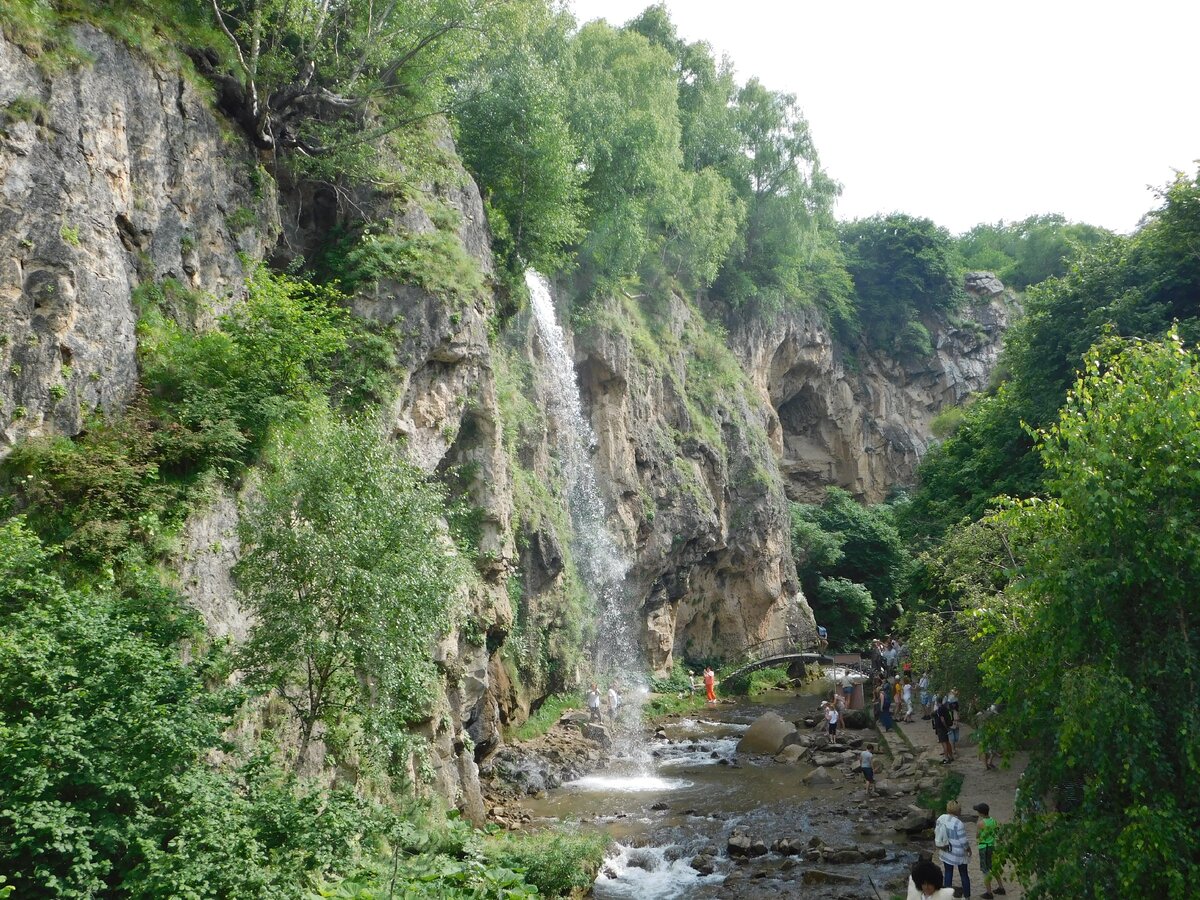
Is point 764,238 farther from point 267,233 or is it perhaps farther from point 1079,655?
point 1079,655

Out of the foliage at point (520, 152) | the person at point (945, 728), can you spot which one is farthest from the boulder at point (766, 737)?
the foliage at point (520, 152)

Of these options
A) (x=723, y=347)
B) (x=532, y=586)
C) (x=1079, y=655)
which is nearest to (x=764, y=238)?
(x=723, y=347)

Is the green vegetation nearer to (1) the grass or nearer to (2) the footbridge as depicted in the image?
(1) the grass

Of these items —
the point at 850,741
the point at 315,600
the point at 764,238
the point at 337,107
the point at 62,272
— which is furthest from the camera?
the point at 764,238

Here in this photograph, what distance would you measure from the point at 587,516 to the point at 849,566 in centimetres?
2208

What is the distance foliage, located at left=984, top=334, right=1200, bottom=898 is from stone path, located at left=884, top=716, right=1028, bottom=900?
7.97ft

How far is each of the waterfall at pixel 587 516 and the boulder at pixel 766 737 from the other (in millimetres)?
5450

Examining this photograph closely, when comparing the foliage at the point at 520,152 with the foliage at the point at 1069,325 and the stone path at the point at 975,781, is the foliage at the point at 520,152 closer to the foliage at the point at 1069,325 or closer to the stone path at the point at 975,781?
the foliage at the point at 1069,325

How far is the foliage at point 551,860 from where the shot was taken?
39.7 ft

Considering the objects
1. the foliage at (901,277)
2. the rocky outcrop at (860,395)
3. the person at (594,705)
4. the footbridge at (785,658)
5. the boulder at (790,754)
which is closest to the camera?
the boulder at (790,754)

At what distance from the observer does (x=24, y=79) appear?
10.9 m

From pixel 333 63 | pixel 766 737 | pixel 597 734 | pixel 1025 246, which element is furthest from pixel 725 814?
pixel 1025 246

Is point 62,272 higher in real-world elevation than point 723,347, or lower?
lower

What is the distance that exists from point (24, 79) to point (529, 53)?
56.2 feet
